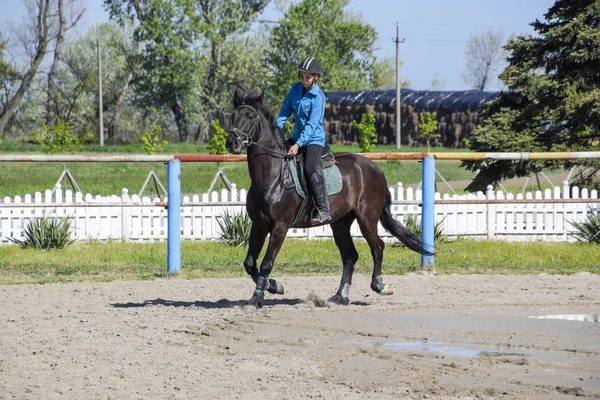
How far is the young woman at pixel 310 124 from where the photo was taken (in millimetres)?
10039

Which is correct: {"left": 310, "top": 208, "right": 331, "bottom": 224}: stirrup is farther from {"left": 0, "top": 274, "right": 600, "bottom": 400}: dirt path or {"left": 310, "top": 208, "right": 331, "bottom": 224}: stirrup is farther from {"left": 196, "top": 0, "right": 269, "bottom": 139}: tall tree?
{"left": 196, "top": 0, "right": 269, "bottom": 139}: tall tree

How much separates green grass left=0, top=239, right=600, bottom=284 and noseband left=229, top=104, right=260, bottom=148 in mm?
3903

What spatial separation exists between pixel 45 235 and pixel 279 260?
172 inches

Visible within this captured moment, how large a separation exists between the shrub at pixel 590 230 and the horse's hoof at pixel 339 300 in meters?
8.32

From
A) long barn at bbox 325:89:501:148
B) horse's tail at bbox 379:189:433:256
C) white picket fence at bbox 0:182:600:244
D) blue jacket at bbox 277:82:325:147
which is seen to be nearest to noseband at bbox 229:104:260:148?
blue jacket at bbox 277:82:325:147

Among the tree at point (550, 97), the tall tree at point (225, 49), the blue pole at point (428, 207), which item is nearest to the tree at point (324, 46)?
the tall tree at point (225, 49)

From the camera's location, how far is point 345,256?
36.6ft

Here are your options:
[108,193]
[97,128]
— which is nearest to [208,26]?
[97,128]

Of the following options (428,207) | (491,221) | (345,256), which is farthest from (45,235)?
(491,221)

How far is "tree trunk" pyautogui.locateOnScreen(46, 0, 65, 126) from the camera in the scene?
214ft

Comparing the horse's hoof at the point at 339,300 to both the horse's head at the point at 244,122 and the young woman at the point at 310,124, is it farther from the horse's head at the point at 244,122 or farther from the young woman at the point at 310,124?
the horse's head at the point at 244,122

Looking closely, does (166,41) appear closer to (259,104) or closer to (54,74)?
(54,74)

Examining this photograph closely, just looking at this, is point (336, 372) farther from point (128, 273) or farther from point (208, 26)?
point (208, 26)

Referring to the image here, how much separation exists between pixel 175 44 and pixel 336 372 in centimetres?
6760
